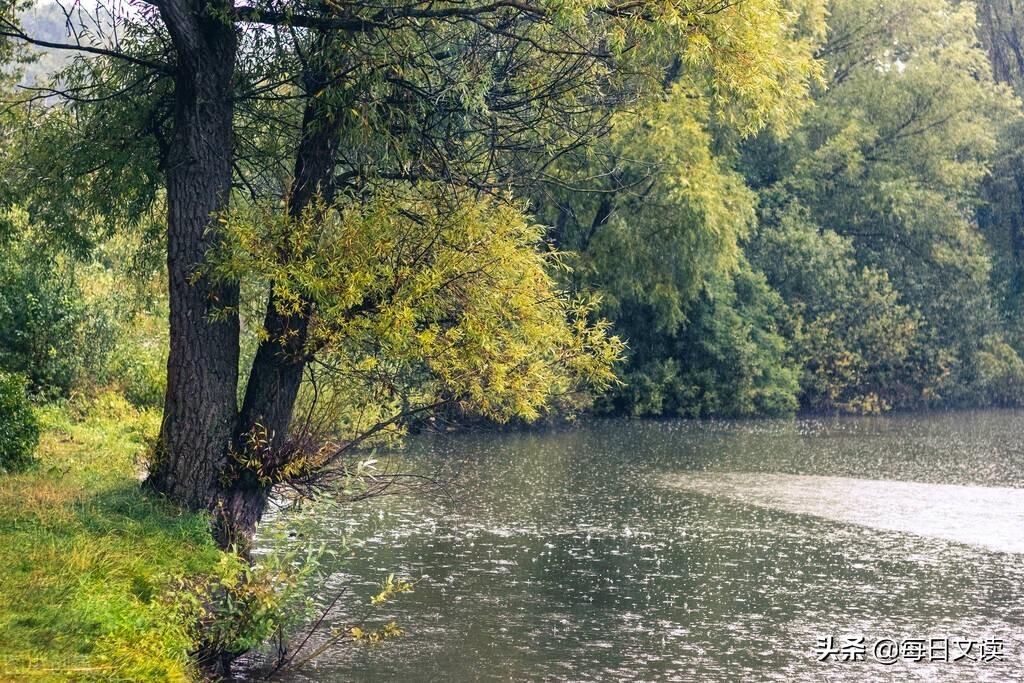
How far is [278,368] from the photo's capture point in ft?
42.5

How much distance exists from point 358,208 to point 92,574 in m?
4.41

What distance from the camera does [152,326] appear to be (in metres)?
27.1

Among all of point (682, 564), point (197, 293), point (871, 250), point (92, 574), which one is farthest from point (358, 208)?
point (871, 250)

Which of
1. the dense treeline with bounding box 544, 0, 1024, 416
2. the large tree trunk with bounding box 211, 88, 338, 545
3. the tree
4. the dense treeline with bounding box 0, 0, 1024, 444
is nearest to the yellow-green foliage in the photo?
the large tree trunk with bounding box 211, 88, 338, 545

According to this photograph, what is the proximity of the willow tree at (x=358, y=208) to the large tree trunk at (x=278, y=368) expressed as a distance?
0.02 meters

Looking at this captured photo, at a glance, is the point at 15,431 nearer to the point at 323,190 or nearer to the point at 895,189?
the point at 323,190

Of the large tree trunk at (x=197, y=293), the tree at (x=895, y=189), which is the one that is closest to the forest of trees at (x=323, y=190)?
the large tree trunk at (x=197, y=293)

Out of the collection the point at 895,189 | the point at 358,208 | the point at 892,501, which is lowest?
the point at 892,501

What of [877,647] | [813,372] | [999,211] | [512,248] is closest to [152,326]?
[512,248]

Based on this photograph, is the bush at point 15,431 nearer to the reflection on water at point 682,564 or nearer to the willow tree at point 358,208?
the willow tree at point 358,208

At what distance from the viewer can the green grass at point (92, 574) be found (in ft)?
27.6

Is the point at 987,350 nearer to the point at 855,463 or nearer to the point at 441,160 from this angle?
the point at 855,463

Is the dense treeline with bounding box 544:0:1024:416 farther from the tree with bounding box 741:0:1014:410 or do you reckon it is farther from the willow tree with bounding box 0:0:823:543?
the willow tree with bounding box 0:0:823:543

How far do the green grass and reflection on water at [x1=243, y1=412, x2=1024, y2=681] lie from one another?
165 cm
